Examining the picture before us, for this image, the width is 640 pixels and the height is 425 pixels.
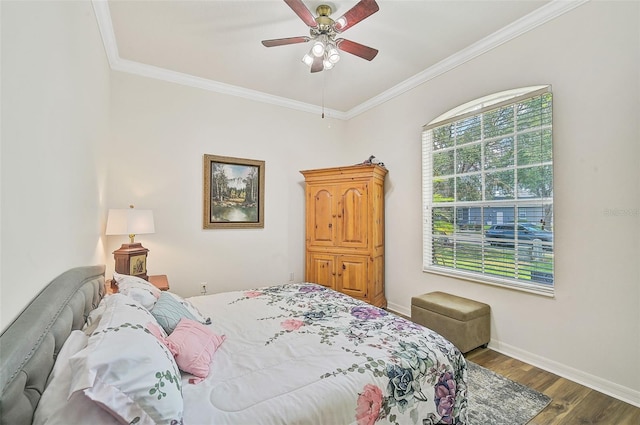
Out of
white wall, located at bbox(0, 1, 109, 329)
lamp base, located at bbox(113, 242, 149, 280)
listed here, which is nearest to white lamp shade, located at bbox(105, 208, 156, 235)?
lamp base, located at bbox(113, 242, 149, 280)

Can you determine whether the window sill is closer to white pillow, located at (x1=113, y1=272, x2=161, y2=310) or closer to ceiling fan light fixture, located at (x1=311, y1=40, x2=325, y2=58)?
ceiling fan light fixture, located at (x1=311, y1=40, x2=325, y2=58)

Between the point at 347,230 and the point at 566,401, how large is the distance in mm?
2522

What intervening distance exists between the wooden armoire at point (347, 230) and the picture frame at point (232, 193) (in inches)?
27.7

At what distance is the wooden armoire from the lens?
3.68m

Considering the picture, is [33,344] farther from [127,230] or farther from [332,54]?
[332,54]

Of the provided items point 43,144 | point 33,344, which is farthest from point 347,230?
point 33,344

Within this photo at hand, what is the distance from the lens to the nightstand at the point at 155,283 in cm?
243

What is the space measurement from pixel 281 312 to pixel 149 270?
2.14 metres

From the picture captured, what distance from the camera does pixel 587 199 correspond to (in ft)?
7.22

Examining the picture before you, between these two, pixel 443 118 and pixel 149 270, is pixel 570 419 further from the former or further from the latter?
pixel 149 270

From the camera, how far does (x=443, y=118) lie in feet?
10.9

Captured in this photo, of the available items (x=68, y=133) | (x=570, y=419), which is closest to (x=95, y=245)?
(x=68, y=133)

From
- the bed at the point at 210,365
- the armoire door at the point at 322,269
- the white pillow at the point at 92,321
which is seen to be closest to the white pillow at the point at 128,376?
the bed at the point at 210,365

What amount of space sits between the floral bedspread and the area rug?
0.46 meters
